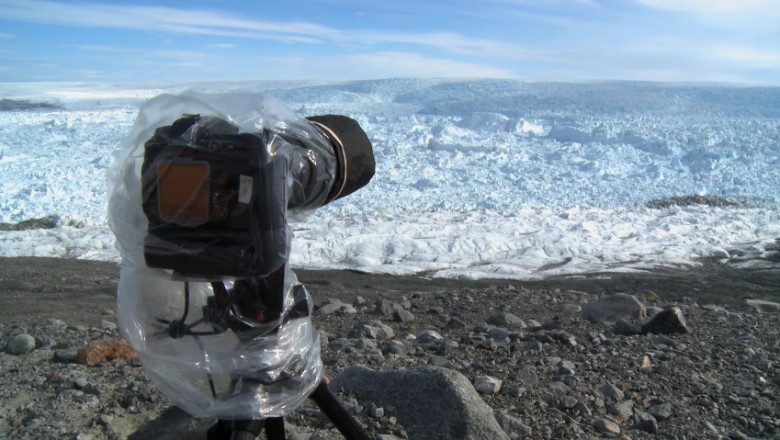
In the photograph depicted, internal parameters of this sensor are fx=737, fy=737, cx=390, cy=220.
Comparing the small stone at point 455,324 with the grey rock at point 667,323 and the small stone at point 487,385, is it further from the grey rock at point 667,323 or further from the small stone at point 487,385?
the small stone at point 487,385

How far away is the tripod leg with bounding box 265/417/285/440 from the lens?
164 cm

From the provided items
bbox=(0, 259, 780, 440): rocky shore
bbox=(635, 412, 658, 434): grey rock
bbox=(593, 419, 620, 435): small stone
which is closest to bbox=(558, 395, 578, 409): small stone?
bbox=(0, 259, 780, 440): rocky shore

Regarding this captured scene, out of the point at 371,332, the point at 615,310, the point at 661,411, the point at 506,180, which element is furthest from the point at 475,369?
the point at 506,180

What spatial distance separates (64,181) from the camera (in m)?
11.8

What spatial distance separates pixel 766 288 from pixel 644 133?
9.38 meters

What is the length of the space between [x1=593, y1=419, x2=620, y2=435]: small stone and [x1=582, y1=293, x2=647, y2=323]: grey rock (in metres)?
2.03

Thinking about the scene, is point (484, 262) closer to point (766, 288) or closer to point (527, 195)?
point (766, 288)

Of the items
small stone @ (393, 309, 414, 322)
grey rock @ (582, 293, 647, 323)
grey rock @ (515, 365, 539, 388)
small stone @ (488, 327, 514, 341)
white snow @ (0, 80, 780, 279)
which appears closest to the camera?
grey rock @ (515, 365, 539, 388)

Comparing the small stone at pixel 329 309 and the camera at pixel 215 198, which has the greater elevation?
the camera at pixel 215 198

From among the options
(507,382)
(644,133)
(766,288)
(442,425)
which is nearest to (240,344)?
(442,425)

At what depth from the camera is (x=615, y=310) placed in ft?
16.0

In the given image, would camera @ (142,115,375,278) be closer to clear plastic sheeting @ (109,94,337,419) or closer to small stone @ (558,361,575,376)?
clear plastic sheeting @ (109,94,337,419)

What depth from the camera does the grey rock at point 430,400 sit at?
2.55 metres

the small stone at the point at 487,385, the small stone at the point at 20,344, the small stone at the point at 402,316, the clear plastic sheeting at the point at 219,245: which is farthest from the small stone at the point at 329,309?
the clear plastic sheeting at the point at 219,245
